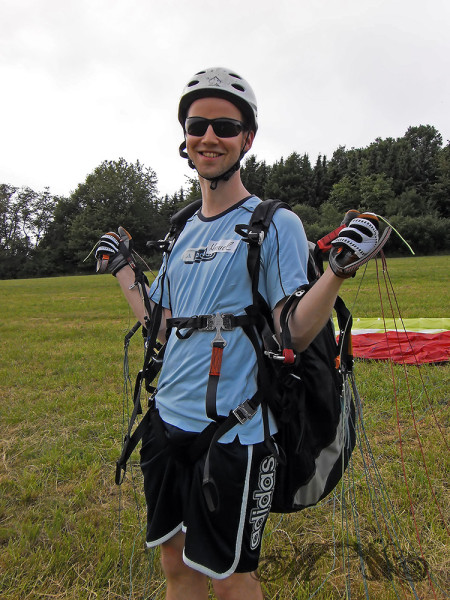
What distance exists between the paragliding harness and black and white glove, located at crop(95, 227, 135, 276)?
582 millimetres

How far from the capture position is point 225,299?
1.60 m

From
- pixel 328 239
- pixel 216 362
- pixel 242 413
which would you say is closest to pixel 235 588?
pixel 242 413

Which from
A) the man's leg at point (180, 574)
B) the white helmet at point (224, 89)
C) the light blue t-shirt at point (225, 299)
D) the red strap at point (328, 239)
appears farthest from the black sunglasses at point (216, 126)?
the man's leg at point (180, 574)

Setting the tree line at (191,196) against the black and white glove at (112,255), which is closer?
the black and white glove at (112,255)

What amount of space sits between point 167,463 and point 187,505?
0.56 feet

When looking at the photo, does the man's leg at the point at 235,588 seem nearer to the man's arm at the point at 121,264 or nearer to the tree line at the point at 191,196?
the man's arm at the point at 121,264

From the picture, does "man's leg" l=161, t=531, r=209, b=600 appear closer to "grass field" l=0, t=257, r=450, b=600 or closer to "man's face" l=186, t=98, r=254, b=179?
"grass field" l=0, t=257, r=450, b=600

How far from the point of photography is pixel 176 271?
184 centimetres

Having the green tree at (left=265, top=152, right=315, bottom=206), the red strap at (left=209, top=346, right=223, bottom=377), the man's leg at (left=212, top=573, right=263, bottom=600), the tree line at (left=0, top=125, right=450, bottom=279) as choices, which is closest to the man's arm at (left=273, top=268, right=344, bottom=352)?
the red strap at (left=209, top=346, right=223, bottom=377)

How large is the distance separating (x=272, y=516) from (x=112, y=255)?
201cm

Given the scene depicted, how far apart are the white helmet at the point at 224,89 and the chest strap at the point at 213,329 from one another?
0.90 m

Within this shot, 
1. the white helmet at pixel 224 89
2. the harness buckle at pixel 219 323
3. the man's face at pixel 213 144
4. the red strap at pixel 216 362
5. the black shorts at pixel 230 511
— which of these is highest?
the white helmet at pixel 224 89

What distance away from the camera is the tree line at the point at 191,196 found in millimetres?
53781

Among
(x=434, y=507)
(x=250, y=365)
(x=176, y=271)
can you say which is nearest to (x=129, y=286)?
(x=176, y=271)
